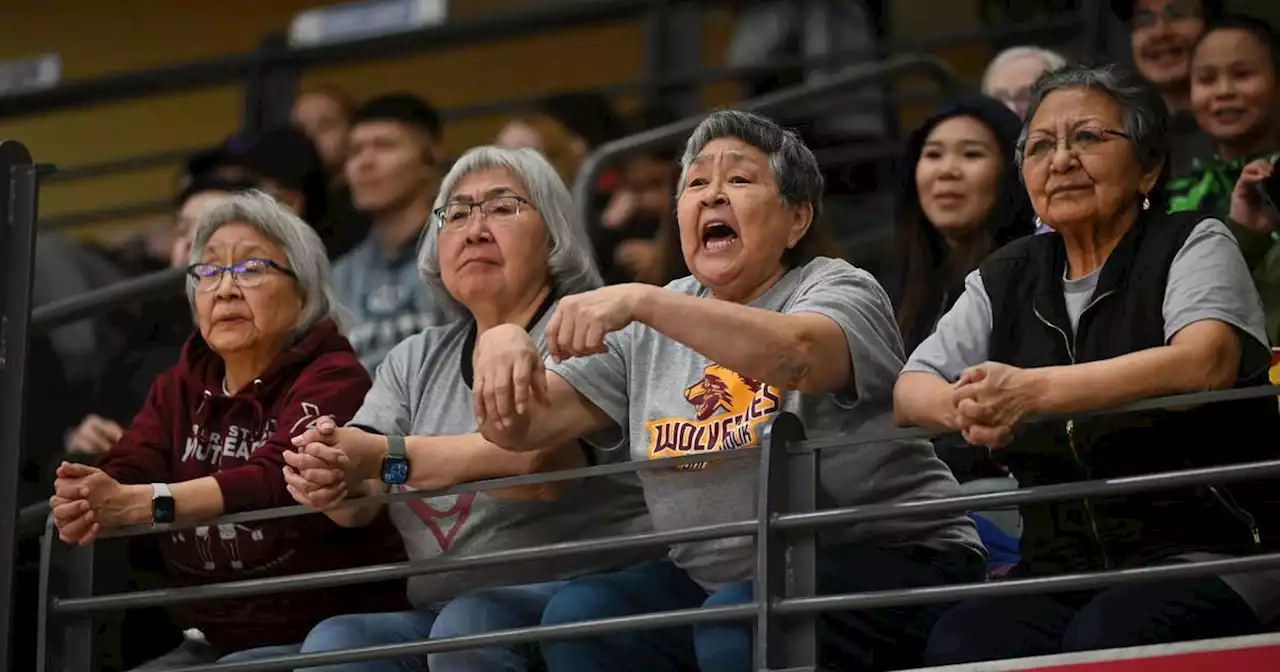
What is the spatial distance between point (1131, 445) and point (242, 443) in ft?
5.09

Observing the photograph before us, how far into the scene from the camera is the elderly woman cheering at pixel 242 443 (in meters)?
3.48

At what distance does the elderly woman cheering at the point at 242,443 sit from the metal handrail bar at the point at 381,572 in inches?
3.9

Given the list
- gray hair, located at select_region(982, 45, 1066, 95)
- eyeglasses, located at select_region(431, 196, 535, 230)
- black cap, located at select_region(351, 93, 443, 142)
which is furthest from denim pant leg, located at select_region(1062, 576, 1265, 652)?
black cap, located at select_region(351, 93, 443, 142)

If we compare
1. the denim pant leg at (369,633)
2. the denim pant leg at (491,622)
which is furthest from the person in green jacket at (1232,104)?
the denim pant leg at (369,633)

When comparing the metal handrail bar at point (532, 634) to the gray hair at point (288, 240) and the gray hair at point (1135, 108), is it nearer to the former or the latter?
the gray hair at point (288, 240)

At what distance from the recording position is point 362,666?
3379 millimetres

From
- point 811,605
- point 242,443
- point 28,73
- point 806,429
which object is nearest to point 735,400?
point 806,429

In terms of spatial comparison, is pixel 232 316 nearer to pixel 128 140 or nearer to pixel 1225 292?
pixel 1225 292

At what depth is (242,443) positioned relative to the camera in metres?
3.67

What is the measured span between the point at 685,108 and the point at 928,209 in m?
2.26

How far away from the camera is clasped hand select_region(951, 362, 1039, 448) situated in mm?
2877

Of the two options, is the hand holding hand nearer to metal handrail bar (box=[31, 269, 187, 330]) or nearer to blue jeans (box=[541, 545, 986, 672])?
blue jeans (box=[541, 545, 986, 672])

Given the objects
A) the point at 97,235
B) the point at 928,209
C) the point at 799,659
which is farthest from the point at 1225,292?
the point at 97,235

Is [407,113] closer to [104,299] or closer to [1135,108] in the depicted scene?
[104,299]
